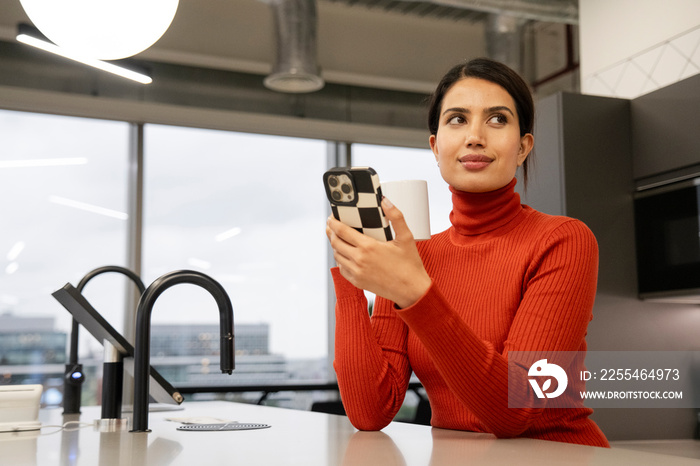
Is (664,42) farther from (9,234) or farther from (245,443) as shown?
(9,234)

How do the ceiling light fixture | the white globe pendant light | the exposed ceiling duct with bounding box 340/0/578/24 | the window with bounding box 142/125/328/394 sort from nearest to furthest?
the white globe pendant light
the ceiling light fixture
the exposed ceiling duct with bounding box 340/0/578/24
the window with bounding box 142/125/328/394

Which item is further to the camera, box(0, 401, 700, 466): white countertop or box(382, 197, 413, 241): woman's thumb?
box(382, 197, 413, 241): woman's thumb

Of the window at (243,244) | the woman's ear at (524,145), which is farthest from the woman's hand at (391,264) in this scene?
the window at (243,244)

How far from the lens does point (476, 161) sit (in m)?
1.23

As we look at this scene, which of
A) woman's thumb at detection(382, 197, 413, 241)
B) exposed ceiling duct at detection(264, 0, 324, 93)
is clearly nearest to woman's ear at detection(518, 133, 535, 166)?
woman's thumb at detection(382, 197, 413, 241)

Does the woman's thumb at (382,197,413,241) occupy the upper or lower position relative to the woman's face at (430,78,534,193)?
lower

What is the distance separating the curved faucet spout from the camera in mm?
1217

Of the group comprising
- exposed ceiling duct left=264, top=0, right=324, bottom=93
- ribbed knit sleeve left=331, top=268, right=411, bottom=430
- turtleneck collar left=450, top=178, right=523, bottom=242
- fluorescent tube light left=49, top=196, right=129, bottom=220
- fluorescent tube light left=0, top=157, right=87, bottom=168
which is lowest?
ribbed knit sleeve left=331, top=268, right=411, bottom=430

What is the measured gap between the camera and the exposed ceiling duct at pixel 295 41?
3.76 m

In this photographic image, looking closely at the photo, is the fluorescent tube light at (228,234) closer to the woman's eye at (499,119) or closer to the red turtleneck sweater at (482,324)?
the red turtleneck sweater at (482,324)

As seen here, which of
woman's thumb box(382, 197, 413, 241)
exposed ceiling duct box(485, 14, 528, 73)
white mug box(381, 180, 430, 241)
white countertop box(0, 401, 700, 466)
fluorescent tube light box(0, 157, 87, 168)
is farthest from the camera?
fluorescent tube light box(0, 157, 87, 168)

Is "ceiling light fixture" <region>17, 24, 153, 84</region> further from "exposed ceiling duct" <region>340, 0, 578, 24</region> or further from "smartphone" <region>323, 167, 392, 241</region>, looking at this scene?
"exposed ceiling duct" <region>340, 0, 578, 24</region>

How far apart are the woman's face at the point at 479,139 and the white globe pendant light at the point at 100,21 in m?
0.64

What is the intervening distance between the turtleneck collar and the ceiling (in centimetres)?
302
